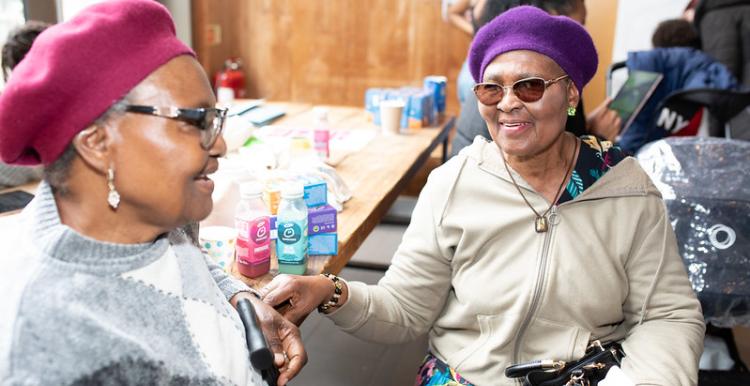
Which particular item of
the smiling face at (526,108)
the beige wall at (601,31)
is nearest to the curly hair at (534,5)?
the smiling face at (526,108)

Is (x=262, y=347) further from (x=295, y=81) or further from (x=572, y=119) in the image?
(x=295, y=81)

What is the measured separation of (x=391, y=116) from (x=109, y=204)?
2.13 metres

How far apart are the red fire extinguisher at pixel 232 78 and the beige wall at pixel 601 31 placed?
2.65 m

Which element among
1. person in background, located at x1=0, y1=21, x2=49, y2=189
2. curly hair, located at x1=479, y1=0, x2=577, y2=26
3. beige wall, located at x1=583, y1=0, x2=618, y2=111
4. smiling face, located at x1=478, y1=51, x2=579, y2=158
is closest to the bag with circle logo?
curly hair, located at x1=479, y1=0, x2=577, y2=26

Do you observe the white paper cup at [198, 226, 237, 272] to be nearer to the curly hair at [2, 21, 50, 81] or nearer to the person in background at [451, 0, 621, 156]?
the curly hair at [2, 21, 50, 81]

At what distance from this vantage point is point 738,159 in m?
2.06

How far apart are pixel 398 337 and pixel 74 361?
86 cm

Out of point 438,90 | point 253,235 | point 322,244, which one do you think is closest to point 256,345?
point 253,235

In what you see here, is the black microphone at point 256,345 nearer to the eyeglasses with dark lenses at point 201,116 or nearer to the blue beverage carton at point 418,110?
the eyeglasses with dark lenses at point 201,116

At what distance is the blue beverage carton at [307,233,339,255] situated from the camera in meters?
1.62

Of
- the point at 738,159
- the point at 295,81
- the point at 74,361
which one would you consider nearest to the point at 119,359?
the point at 74,361

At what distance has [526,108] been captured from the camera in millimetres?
1428

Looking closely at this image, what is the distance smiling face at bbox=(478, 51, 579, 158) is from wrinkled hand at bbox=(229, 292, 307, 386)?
2.09 feet

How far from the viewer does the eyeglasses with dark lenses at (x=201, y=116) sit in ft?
2.92
